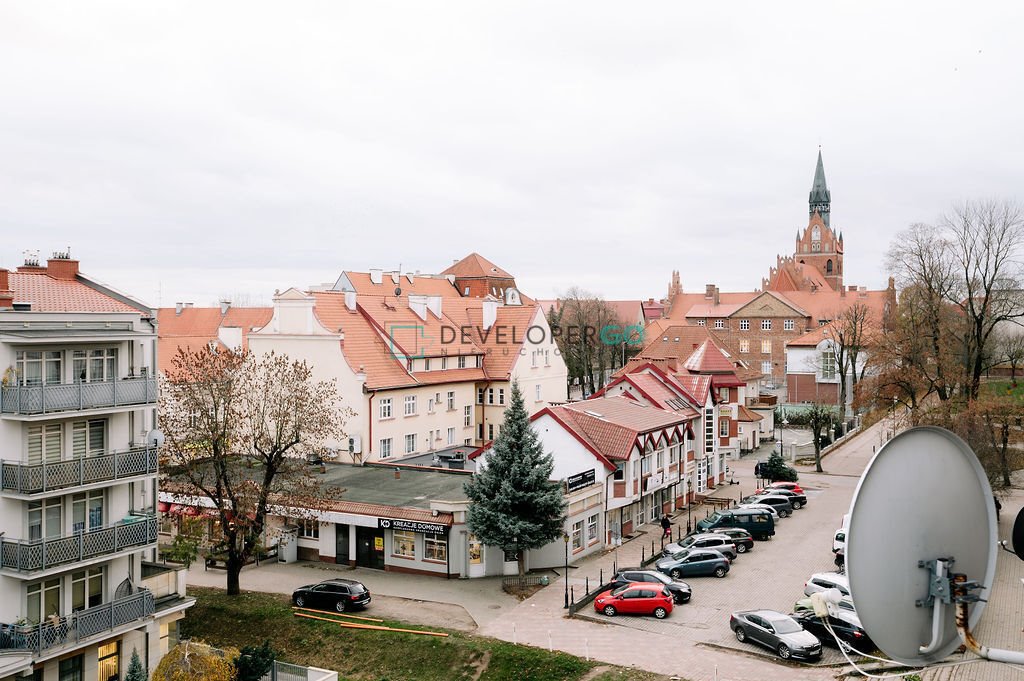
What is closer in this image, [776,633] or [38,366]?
[38,366]

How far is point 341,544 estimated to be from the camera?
1176 inches

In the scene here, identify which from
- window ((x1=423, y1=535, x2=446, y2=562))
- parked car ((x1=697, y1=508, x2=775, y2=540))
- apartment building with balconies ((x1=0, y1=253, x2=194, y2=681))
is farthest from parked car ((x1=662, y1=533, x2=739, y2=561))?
apartment building with balconies ((x1=0, y1=253, x2=194, y2=681))

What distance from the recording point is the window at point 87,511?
2031 cm

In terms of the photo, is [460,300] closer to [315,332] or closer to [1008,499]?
[315,332]

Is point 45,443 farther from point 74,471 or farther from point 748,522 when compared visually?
point 748,522

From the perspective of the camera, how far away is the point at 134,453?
2109 cm

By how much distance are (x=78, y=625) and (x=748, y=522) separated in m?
24.4

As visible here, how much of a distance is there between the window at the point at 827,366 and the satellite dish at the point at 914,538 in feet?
235

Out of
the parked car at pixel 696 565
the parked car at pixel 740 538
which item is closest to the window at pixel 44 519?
the parked car at pixel 696 565

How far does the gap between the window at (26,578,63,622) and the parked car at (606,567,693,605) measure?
51.0 ft

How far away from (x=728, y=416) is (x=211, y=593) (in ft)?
95.0

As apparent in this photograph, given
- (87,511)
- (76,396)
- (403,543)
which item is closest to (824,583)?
(403,543)

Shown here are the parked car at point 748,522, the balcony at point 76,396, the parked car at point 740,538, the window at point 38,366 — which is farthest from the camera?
the parked car at point 748,522

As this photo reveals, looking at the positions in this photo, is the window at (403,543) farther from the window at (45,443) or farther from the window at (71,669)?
the window at (45,443)
